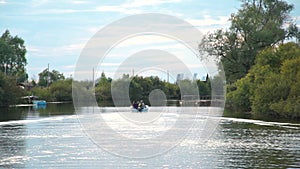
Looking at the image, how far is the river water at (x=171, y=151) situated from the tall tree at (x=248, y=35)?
26.7m

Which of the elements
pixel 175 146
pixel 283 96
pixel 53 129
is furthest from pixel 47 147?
pixel 283 96

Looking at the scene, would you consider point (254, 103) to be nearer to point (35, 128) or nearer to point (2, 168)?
point (35, 128)

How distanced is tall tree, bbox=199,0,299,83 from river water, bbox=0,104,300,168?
26.7 metres

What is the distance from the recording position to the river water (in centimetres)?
2389

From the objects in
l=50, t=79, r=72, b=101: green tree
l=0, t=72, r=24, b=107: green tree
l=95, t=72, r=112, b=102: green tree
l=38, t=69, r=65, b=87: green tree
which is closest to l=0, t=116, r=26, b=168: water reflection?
l=0, t=72, r=24, b=107: green tree

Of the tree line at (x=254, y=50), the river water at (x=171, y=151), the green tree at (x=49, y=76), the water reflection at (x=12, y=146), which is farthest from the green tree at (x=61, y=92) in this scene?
the river water at (x=171, y=151)

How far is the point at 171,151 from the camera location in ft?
93.4

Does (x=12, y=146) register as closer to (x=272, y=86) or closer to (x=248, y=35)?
(x=272, y=86)

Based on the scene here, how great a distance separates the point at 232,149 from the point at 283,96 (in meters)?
25.5

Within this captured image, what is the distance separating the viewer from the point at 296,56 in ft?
192

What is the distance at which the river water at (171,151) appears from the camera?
2389cm

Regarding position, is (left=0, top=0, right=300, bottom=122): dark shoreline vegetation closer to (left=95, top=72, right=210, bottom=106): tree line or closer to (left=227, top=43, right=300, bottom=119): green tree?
(left=227, top=43, right=300, bottom=119): green tree

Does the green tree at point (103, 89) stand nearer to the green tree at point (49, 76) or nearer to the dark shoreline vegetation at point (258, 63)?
the dark shoreline vegetation at point (258, 63)

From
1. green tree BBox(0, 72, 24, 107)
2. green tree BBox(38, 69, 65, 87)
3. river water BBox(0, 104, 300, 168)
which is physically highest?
green tree BBox(38, 69, 65, 87)
